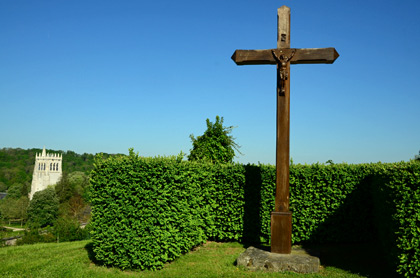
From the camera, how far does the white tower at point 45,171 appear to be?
102188 mm

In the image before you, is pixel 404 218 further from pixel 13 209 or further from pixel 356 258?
pixel 13 209

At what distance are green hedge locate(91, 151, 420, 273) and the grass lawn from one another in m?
0.36

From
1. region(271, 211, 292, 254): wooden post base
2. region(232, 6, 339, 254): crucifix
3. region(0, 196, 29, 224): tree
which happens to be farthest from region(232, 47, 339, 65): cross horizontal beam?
region(0, 196, 29, 224): tree

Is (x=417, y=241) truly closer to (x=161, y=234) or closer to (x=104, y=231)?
(x=161, y=234)

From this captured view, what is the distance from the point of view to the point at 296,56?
27.6ft

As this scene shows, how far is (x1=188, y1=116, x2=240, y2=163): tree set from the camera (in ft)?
44.6

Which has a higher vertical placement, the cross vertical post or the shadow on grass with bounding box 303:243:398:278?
the cross vertical post

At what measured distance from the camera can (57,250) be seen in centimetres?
1067

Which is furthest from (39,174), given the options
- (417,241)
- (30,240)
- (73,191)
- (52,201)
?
(417,241)

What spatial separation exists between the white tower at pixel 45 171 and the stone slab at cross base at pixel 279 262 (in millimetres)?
104570

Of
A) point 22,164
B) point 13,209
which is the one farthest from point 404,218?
point 22,164

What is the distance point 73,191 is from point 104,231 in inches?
3084

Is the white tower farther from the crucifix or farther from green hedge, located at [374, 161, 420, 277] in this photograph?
green hedge, located at [374, 161, 420, 277]

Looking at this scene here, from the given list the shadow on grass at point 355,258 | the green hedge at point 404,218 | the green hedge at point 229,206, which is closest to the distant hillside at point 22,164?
the green hedge at point 229,206
